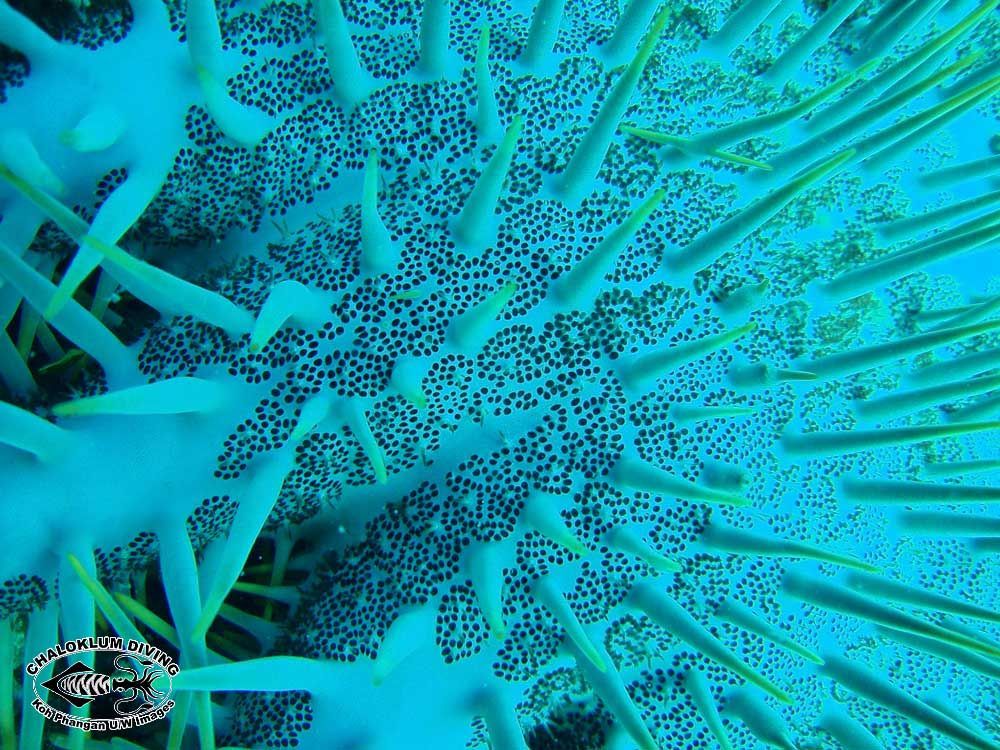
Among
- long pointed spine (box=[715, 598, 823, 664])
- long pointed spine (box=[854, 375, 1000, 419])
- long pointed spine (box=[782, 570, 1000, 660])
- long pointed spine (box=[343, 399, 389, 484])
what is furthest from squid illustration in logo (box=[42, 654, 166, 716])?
long pointed spine (box=[854, 375, 1000, 419])

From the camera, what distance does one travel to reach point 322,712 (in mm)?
1856

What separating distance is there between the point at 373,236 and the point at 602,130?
59 cm

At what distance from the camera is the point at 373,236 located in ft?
5.57

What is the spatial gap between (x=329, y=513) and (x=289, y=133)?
1081mm

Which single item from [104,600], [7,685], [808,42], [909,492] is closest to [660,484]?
[909,492]

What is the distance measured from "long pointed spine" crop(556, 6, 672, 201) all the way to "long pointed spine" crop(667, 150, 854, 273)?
325 mm

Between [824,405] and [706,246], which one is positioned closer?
[706,246]

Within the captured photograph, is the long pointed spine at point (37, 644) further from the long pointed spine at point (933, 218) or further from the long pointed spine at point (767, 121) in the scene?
the long pointed spine at point (933, 218)

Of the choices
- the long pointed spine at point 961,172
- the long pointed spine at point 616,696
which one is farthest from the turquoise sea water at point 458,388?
the long pointed spine at point 961,172

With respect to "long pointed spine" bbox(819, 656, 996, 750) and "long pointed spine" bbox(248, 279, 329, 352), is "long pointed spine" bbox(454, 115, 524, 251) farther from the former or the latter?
"long pointed spine" bbox(819, 656, 996, 750)

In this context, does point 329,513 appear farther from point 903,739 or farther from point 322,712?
point 903,739

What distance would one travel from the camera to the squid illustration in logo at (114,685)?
5.73ft

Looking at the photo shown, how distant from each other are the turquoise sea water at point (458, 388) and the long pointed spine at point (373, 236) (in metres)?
0.02

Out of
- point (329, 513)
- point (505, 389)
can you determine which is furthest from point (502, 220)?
point (329, 513)
